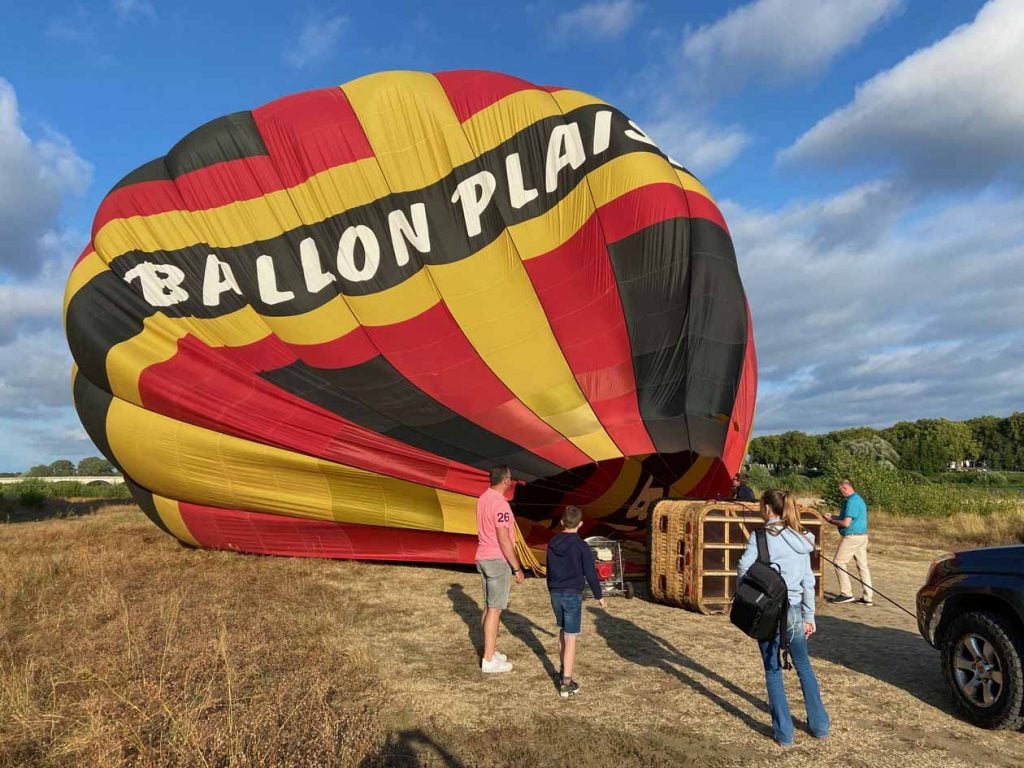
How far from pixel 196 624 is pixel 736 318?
7.04 m

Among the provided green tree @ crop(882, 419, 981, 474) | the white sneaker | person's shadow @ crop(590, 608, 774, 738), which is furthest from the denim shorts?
green tree @ crop(882, 419, 981, 474)

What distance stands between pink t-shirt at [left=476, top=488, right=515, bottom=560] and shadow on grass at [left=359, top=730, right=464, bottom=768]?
1661 millimetres

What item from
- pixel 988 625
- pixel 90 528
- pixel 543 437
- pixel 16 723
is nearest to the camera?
pixel 16 723

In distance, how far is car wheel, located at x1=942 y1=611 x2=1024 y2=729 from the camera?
452 cm

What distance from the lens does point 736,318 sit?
902cm

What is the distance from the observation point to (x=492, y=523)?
5.93 metres

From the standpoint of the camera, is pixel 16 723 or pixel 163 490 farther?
pixel 163 490

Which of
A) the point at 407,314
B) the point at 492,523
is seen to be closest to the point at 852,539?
the point at 492,523

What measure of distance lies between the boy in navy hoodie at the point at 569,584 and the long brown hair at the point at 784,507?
140 cm

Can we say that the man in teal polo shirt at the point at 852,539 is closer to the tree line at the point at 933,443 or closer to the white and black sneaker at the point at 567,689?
the white and black sneaker at the point at 567,689

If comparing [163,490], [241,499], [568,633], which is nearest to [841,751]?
[568,633]

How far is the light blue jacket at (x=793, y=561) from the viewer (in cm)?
456

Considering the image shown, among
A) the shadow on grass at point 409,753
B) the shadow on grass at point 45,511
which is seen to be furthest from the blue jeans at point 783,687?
the shadow on grass at point 45,511

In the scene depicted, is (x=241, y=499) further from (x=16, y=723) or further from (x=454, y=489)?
(x=16, y=723)
